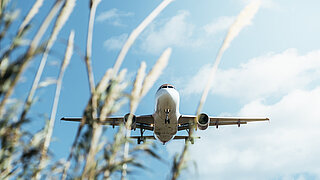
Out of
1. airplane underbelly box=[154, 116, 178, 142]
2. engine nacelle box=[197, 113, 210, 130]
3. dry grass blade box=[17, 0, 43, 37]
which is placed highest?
engine nacelle box=[197, 113, 210, 130]

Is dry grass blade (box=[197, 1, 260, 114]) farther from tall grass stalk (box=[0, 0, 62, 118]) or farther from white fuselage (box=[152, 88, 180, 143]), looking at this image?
white fuselage (box=[152, 88, 180, 143])

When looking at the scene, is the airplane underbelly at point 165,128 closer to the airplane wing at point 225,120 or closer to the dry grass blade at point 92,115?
the airplane wing at point 225,120

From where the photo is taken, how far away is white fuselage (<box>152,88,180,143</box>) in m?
19.0

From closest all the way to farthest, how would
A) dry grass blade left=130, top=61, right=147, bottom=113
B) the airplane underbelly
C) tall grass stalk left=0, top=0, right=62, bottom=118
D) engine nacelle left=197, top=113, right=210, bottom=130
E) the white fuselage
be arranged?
tall grass stalk left=0, top=0, right=62, bottom=118 → dry grass blade left=130, top=61, right=147, bottom=113 → the white fuselage → the airplane underbelly → engine nacelle left=197, top=113, right=210, bottom=130

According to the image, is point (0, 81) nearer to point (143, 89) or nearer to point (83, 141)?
point (83, 141)

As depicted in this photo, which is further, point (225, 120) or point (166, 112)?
point (225, 120)

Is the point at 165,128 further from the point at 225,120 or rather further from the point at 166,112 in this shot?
the point at 225,120

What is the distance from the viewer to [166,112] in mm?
19406

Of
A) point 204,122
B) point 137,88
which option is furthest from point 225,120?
point 137,88

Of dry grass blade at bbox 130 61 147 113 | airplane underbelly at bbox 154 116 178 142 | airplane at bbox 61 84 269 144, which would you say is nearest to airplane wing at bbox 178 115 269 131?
airplane at bbox 61 84 269 144

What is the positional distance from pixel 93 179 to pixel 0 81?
56 cm

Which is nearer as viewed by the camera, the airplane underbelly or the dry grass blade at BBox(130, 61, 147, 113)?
the dry grass blade at BBox(130, 61, 147, 113)

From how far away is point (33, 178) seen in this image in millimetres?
1737

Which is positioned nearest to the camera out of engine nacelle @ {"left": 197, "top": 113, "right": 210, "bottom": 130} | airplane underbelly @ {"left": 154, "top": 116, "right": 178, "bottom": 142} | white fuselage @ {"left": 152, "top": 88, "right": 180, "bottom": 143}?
white fuselage @ {"left": 152, "top": 88, "right": 180, "bottom": 143}
